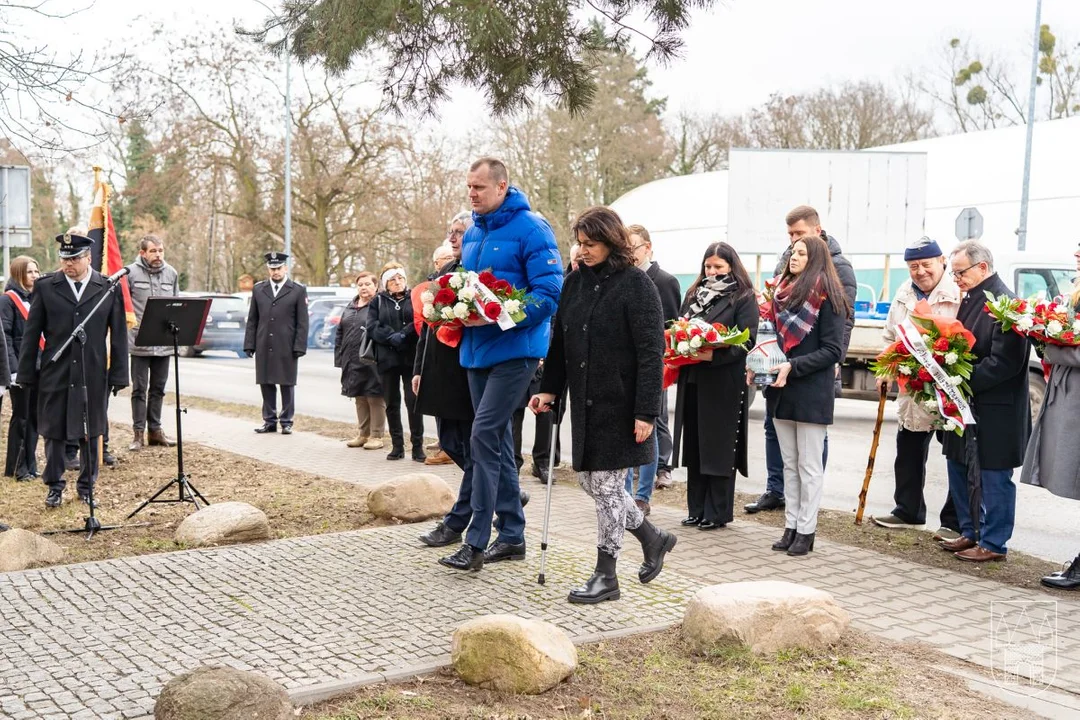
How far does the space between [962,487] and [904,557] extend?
0.70m

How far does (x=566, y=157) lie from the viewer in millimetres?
41875

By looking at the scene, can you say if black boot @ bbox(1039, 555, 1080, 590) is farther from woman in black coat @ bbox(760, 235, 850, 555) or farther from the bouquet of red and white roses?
woman in black coat @ bbox(760, 235, 850, 555)

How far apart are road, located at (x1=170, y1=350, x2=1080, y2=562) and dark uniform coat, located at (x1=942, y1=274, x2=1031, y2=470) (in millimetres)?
1073

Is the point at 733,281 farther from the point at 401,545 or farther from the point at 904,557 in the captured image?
the point at 401,545

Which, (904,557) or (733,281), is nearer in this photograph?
(904,557)

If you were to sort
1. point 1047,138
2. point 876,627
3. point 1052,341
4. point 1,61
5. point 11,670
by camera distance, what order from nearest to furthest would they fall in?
point 11,670
point 876,627
point 1052,341
point 1,61
point 1047,138

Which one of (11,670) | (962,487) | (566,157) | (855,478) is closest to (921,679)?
(962,487)

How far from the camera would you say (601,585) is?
579 centimetres

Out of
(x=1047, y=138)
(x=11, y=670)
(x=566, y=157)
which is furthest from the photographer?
(x=566, y=157)

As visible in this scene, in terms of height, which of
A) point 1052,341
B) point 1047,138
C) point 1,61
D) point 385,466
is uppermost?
point 1047,138

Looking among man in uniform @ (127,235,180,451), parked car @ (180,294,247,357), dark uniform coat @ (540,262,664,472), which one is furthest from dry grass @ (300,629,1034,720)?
parked car @ (180,294,247,357)

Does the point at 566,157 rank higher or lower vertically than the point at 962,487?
higher

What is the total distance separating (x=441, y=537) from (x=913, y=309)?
141 inches

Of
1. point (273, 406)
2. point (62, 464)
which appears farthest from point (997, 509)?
point (273, 406)
